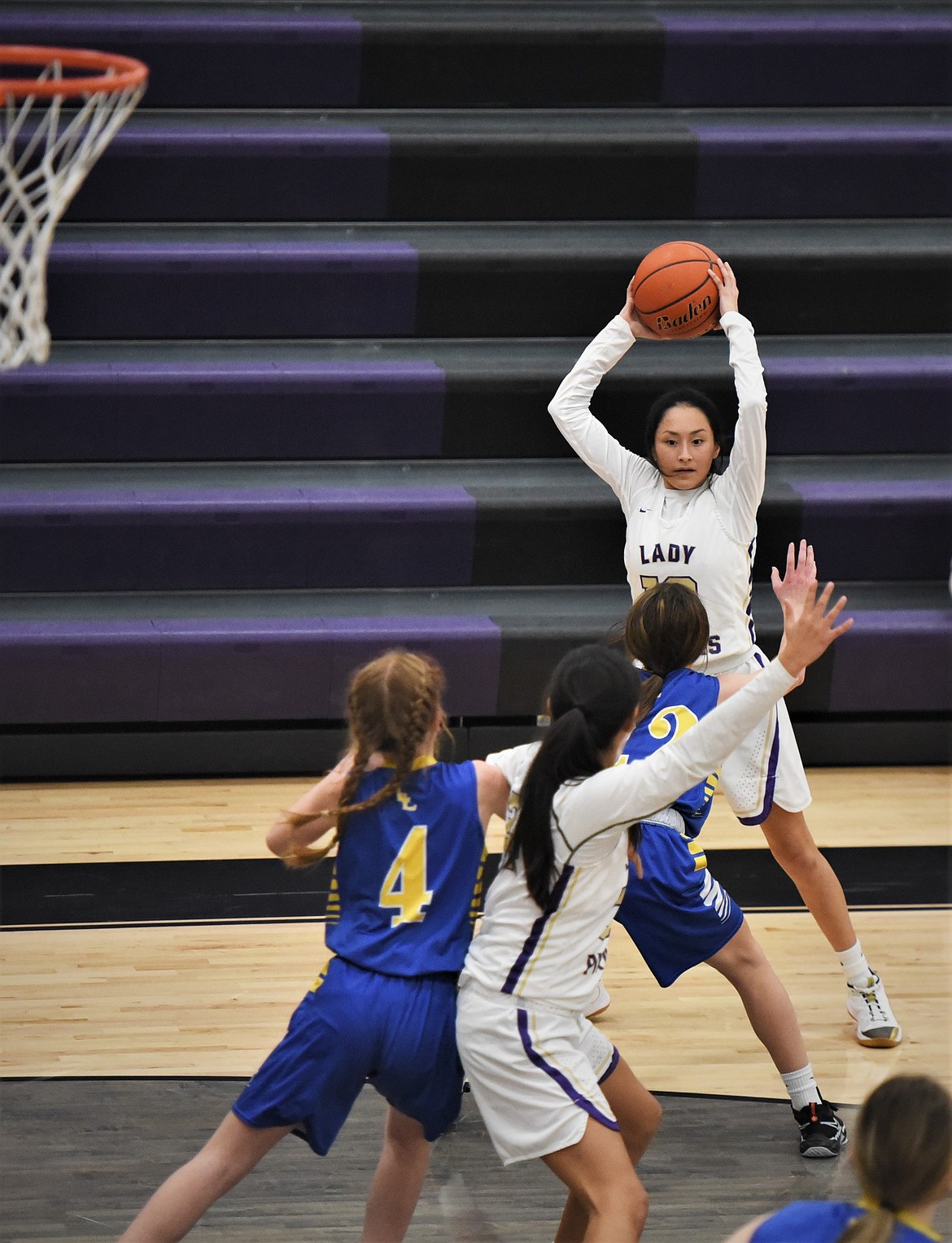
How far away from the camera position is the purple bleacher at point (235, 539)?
19.2ft

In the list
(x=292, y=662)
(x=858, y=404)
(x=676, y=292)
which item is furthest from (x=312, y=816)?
(x=858, y=404)

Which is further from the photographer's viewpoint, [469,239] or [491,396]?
[469,239]

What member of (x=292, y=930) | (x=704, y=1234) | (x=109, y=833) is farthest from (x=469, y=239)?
(x=704, y=1234)

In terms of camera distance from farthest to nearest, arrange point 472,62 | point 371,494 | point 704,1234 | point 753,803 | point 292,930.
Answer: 1. point 472,62
2. point 371,494
3. point 292,930
4. point 753,803
5. point 704,1234

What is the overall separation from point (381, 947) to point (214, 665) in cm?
330

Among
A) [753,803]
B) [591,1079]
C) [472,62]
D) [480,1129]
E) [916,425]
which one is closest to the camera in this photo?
[591,1079]

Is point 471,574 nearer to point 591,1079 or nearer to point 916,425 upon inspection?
point 916,425

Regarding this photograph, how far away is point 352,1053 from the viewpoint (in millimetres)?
2428

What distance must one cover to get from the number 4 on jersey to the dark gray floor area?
0.79m

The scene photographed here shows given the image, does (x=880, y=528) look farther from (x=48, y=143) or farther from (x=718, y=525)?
(x=48, y=143)

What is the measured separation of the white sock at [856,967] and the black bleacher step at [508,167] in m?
3.79

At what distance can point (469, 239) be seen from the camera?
22.0 feet

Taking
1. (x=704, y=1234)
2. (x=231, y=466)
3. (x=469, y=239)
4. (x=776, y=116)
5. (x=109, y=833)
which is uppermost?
(x=776, y=116)

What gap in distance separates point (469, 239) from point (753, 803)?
362cm
